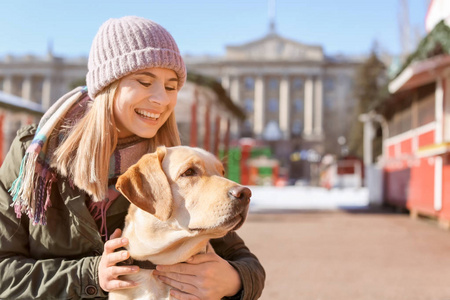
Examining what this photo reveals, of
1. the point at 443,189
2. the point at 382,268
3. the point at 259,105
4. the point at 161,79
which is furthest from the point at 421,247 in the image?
the point at 259,105

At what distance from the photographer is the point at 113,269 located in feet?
6.28

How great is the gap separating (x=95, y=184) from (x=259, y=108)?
255 ft

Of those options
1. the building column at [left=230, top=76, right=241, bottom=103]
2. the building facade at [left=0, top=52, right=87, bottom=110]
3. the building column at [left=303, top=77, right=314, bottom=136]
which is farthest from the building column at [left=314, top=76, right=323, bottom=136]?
the building facade at [left=0, top=52, right=87, bottom=110]

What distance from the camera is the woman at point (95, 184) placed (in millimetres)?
2012

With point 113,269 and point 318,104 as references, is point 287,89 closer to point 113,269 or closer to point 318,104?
point 318,104

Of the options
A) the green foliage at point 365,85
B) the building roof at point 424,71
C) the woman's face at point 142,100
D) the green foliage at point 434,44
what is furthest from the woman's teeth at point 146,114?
the green foliage at point 365,85

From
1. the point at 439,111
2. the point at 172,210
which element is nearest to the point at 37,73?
the point at 439,111

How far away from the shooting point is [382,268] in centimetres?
743

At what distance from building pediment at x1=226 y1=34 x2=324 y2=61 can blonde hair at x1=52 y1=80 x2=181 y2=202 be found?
251 feet

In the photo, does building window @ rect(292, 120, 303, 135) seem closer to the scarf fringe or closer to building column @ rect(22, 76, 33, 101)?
building column @ rect(22, 76, 33, 101)

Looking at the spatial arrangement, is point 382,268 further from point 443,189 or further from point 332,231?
point 443,189

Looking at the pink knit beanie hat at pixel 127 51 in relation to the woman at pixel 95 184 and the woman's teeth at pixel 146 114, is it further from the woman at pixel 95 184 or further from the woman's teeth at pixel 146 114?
the woman's teeth at pixel 146 114

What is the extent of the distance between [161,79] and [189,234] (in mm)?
756

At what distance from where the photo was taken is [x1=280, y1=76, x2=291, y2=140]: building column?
78750 mm
